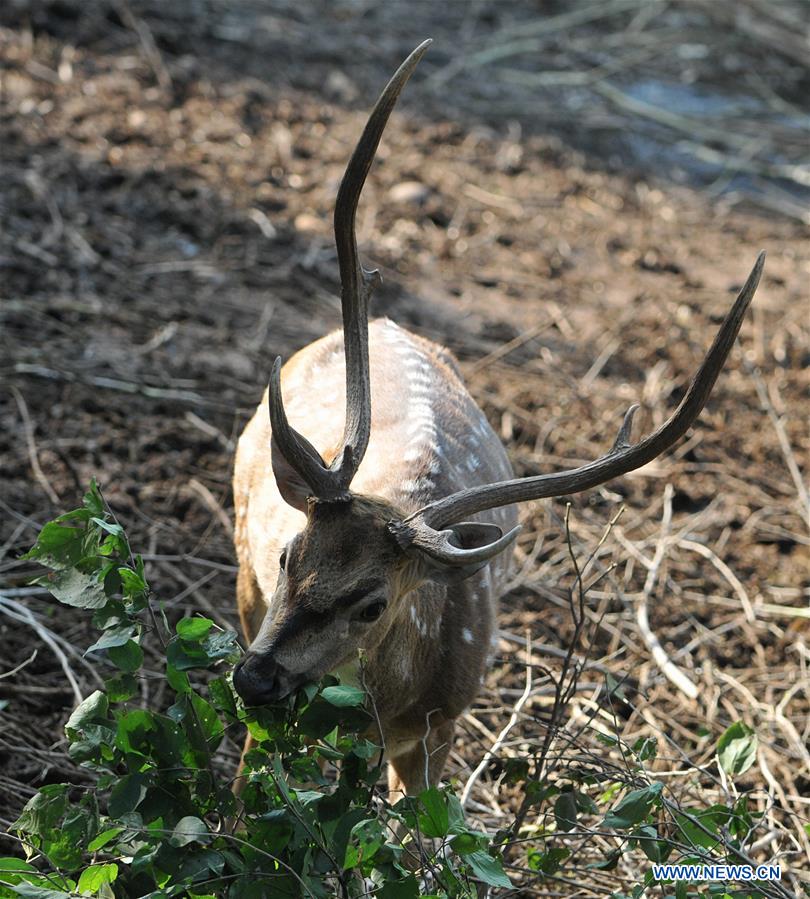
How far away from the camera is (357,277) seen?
3492 millimetres

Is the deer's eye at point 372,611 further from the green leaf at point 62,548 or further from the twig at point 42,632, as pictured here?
the twig at point 42,632

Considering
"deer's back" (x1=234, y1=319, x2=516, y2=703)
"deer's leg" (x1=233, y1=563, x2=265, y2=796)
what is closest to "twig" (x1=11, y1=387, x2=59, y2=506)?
"deer's back" (x1=234, y1=319, x2=516, y2=703)

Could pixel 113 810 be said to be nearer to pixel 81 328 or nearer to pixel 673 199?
pixel 81 328

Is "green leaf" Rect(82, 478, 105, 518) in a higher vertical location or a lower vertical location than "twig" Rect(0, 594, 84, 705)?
higher

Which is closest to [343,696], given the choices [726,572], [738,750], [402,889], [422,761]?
[402,889]

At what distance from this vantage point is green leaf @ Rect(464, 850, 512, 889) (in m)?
2.64

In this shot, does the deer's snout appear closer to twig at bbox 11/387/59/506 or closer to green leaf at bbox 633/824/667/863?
green leaf at bbox 633/824/667/863

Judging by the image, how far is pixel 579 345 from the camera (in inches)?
282

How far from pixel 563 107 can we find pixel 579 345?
3.73 meters

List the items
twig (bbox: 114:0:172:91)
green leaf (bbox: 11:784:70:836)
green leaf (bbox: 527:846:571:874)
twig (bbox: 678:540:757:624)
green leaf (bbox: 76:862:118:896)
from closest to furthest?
green leaf (bbox: 76:862:118:896), green leaf (bbox: 11:784:70:836), green leaf (bbox: 527:846:571:874), twig (bbox: 678:540:757:624), twig (bbox: 114:0:172:91)

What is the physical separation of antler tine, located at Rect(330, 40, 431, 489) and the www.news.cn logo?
4.37 feet

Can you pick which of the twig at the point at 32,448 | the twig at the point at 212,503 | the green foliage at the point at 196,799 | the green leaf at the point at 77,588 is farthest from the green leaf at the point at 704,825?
the twig at the point at 32,448

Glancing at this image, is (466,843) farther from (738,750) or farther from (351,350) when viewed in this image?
(351,350)

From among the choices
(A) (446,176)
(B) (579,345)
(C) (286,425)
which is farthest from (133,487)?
(A) (446,176)
